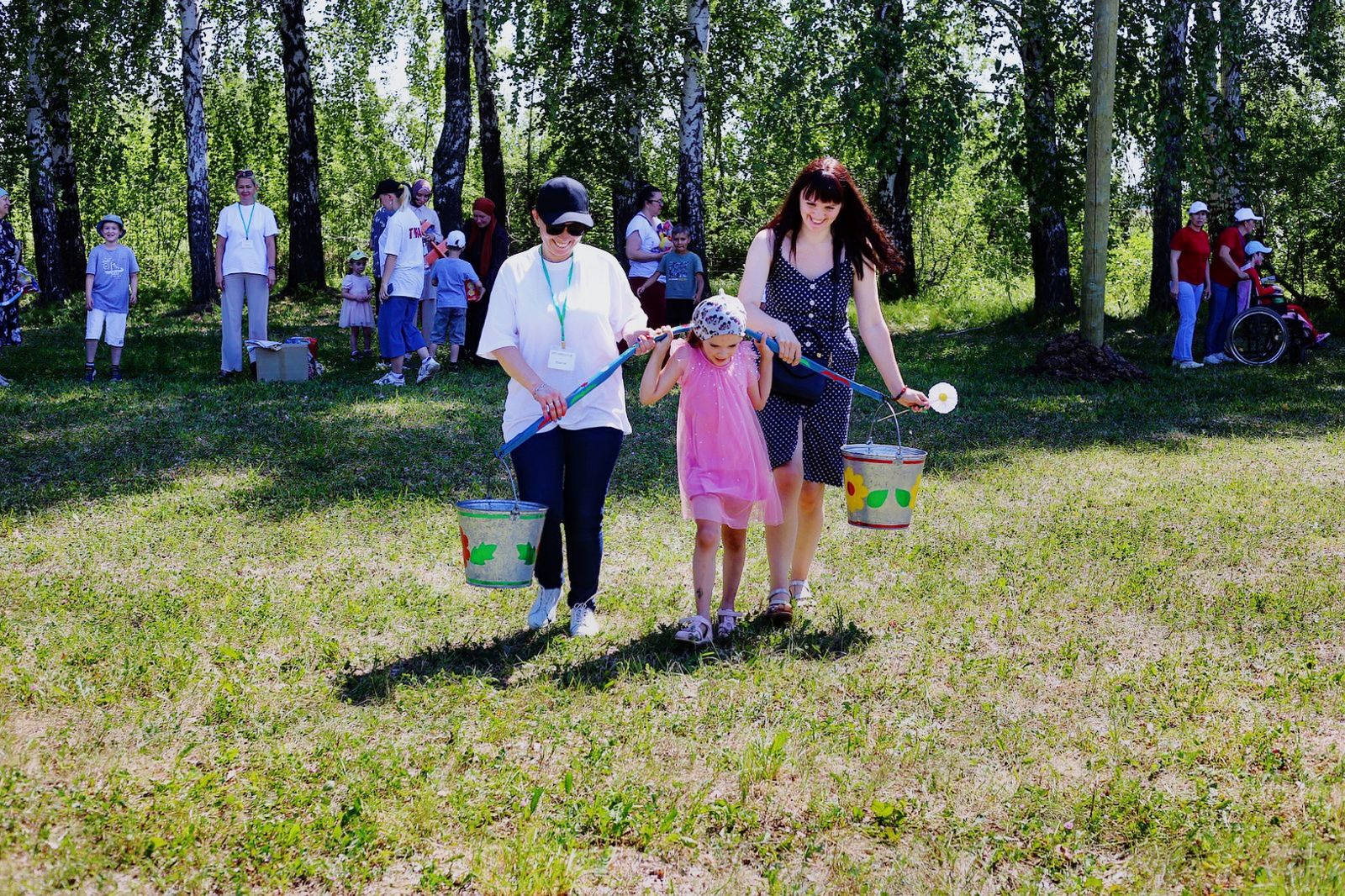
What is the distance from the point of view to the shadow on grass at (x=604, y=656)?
473 cm

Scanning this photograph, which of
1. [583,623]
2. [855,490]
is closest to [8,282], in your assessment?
[583,623]

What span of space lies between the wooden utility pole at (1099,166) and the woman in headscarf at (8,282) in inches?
439

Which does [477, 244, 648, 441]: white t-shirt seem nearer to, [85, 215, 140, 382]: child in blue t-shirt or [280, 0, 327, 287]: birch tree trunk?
[85, 215, 140, 382]: child in blue t-shirt

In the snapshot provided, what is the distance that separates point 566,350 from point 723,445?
0.76m

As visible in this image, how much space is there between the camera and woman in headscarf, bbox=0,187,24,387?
1239 cm

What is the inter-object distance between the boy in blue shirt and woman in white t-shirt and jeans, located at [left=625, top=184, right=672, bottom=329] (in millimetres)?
72

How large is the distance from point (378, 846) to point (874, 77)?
11.7 m

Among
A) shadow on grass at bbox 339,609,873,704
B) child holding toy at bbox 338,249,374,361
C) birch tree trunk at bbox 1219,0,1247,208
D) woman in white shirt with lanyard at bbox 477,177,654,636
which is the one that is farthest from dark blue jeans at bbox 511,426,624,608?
birch tree trunk at bbox 1219,0,1247,208

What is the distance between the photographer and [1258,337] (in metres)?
14.4

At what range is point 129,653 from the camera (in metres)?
4.84

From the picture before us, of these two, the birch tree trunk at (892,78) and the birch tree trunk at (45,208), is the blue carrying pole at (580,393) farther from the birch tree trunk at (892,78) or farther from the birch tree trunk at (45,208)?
the birch tree trunk at (45,208)

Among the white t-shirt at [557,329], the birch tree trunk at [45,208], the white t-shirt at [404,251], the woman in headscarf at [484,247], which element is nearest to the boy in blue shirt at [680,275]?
the woman in headscarf at [484,247]

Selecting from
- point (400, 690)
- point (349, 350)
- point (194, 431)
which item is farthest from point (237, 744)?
point (349, 350)

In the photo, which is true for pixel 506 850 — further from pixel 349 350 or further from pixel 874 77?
pixel 349 350
